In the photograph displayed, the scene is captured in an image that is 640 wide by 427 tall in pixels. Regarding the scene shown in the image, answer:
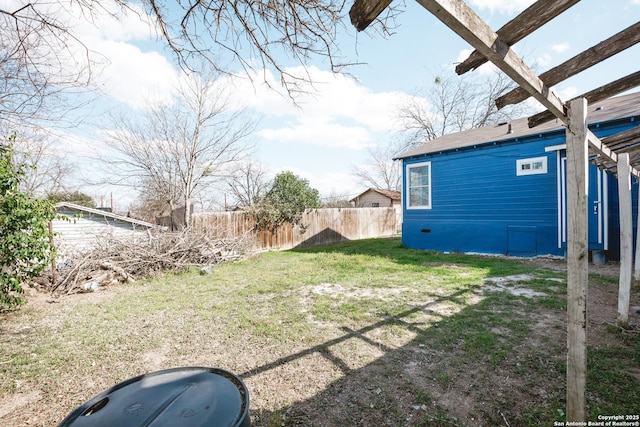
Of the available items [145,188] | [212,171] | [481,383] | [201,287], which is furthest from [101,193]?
[481,383]

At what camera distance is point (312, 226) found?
1446 centimetres

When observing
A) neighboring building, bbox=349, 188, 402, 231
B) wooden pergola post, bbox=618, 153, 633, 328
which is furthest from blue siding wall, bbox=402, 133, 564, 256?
neighboring building, bbox=349, 188, 402, 231

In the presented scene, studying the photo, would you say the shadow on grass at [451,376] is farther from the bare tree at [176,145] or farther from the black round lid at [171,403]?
the bare tree at [176,145]

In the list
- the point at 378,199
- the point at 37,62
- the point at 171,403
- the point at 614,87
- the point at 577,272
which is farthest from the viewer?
the point at 378,199

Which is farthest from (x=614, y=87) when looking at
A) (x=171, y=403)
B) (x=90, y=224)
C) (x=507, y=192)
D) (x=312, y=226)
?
(x=90, y=224)

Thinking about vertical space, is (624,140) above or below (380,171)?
below

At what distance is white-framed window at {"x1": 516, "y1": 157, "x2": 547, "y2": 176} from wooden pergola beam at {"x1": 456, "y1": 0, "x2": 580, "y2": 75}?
8.35 meters

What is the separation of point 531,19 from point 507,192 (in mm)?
8725

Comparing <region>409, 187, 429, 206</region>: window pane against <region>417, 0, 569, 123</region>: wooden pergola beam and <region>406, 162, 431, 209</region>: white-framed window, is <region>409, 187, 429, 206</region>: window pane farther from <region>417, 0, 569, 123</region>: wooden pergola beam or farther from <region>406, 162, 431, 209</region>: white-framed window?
<region>417, 0, 569, 123</region>: wooden pergola beam

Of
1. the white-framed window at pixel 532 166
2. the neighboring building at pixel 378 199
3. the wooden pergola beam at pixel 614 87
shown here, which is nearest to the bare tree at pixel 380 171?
the neighboring building at pixel 378 199

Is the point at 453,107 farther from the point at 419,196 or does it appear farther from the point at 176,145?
the point at 176,145

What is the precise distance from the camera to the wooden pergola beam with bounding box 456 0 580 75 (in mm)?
1346

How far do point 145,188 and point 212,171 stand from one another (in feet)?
10.6

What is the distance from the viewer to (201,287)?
19.6 ft
